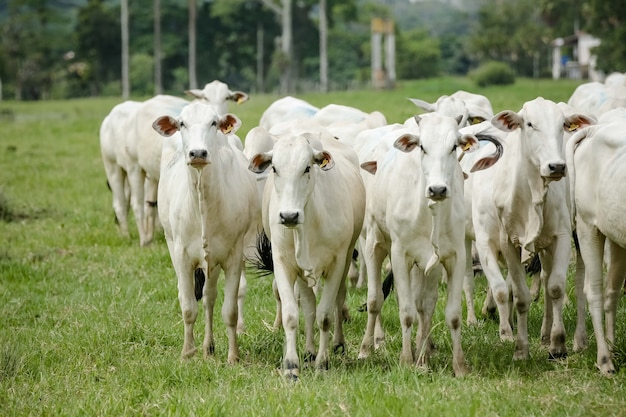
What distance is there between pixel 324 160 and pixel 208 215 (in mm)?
1084

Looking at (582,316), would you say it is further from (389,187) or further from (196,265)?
(196,265)

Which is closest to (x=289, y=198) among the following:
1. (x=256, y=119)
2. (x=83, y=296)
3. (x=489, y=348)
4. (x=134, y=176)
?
(x=489, y=348)

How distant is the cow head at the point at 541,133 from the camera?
7.68 m

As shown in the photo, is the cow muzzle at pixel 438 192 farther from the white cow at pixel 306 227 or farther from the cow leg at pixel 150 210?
the cow leg at pixel 150 210

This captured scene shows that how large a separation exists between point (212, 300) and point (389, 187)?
1.76 m

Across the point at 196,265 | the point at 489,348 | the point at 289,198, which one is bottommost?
the point at 489,348

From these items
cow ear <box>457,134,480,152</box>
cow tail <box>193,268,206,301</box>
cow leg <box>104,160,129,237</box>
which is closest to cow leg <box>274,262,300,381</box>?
cow tail <box>193,268,206,301</box>

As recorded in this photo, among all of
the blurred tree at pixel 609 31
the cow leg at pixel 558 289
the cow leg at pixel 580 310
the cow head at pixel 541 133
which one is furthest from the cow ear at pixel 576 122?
the blurred tree at pixel 609 31

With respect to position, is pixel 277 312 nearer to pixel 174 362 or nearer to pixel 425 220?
pixel 174 362

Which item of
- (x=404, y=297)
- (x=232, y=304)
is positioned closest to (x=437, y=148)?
(x=404, y=297)

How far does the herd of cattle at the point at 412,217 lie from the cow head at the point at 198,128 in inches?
0.4

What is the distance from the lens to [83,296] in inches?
422

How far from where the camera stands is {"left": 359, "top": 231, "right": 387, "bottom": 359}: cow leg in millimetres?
8648

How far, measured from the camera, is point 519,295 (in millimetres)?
8383
